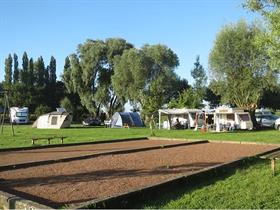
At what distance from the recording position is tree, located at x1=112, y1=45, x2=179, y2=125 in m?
51.7

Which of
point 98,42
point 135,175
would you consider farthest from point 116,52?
point 135,175

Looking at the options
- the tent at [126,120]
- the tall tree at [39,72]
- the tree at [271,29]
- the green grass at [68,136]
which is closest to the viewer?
the tree at [271,29]

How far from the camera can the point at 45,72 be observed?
256ft

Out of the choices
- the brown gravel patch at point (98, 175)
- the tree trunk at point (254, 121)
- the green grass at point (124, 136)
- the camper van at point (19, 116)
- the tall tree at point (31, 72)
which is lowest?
the brown gravel patch at point (98, 175)

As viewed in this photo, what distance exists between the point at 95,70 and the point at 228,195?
167 ft

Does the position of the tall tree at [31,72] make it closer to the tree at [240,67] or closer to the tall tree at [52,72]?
the tall tree at [52,72]

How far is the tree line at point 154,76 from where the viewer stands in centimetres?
3591

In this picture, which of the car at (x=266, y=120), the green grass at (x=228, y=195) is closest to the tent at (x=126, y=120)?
the car at (x=266, y=120)

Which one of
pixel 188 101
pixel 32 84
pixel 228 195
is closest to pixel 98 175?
pixel 228 195

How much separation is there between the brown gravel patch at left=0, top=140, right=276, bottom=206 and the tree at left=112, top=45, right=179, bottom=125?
37.8m

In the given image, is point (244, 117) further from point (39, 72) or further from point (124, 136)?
point (39, 72)

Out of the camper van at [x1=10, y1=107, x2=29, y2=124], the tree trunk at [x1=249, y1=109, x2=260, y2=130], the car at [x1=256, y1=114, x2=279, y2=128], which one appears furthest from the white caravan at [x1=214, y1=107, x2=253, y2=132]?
the camper van at [x1=10, y1=107, x2=29, y2=124]

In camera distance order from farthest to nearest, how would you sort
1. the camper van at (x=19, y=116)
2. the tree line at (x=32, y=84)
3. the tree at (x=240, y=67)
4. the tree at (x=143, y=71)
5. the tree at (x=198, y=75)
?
the tree line at (x=32, y=84)
the tree at (x=198, y=75)
the camper van at (x=19, y=116)
the tree at (x=143, y=71)
the tree at (x=240, y=67)

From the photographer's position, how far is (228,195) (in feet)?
25.1
